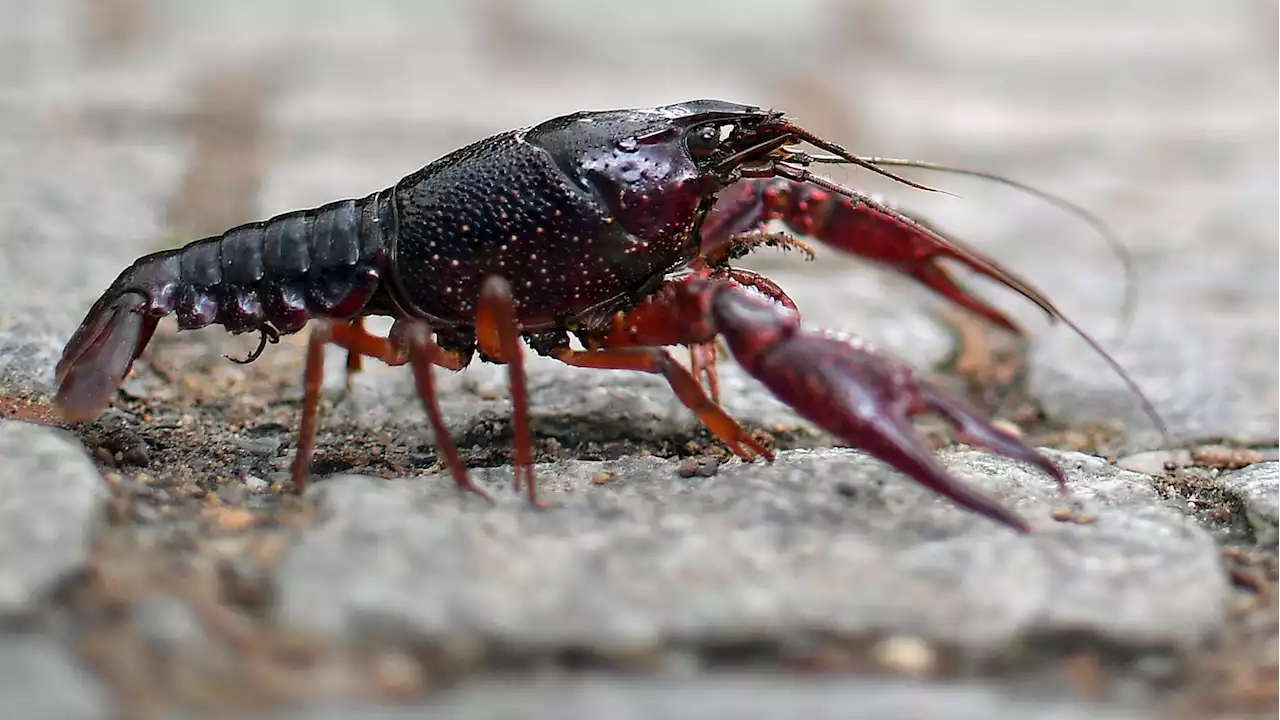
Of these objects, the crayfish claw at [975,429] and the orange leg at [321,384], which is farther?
the orange leg at [321,384]

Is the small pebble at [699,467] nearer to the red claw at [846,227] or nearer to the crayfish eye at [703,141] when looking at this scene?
the crayfish eye at [703,141]

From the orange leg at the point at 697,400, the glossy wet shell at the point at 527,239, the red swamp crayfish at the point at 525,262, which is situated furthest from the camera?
the glossy wet shell at the point at 527,239

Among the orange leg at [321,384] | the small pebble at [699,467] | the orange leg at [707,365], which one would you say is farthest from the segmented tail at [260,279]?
the small pebble at [699,467]

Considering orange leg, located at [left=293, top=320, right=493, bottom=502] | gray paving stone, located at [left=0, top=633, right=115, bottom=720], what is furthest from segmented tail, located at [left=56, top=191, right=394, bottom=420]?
gray paving stone, located at [left=0, top=633, right=115, bottom=720]

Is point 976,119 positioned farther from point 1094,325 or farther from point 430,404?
point 430,404

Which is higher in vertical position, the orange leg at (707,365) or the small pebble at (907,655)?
the orange leg at (707,365)

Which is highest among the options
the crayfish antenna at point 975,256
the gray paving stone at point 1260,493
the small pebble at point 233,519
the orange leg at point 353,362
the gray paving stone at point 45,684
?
the crayfish antenna at point 975,256

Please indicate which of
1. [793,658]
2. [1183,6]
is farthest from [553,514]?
[1183,6]
